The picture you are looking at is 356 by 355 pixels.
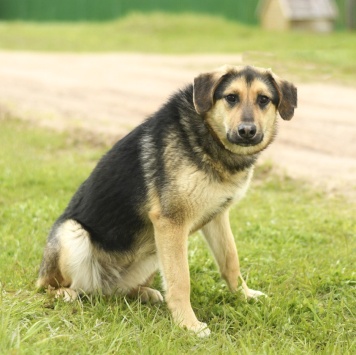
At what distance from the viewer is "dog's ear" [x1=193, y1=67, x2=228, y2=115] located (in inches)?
175

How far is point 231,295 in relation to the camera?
486 cm

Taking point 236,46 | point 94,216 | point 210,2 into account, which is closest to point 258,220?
point 94,216

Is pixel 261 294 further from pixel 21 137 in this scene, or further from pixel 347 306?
pixel 21 137

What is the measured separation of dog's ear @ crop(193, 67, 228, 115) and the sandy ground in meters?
4.01

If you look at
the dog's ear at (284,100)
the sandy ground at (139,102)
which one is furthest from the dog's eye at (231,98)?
the sandy ground at (139,102)

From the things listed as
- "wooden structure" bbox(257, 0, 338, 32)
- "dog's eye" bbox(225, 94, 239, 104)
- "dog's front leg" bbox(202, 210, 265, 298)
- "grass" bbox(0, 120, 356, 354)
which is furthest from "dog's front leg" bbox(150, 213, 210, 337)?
"wooden structure" bbox(257, 0, 338, 32)

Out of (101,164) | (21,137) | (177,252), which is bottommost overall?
(21,137)

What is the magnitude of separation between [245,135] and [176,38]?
2392 centimetres

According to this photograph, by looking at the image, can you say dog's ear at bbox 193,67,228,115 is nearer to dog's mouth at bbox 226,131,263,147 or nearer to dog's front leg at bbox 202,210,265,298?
dog's mouth at bbox 226,131,263,147

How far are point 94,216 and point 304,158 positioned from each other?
5353 millimetres

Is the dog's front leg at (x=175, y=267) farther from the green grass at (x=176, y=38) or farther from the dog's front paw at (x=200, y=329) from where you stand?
the green grass at (x=176, y=38)

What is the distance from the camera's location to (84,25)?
31.9 meters

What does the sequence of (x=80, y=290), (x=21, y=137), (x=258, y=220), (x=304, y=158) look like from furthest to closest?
1. (x=21, y=137)
2. (x=304, y=158)
3. (x=258, y=220)
4. (x=80, y=290)

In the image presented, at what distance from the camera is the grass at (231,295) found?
3.85 m
